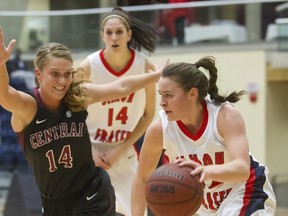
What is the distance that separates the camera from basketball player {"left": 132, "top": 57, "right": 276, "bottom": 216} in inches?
171

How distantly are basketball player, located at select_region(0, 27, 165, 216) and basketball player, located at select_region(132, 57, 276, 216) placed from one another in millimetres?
347

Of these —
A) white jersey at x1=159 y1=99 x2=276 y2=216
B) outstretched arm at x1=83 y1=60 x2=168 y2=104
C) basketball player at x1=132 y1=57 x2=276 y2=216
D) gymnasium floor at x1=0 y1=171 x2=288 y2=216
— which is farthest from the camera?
gymnasium floor at x1=0 y1=171 x2=288 y2=216

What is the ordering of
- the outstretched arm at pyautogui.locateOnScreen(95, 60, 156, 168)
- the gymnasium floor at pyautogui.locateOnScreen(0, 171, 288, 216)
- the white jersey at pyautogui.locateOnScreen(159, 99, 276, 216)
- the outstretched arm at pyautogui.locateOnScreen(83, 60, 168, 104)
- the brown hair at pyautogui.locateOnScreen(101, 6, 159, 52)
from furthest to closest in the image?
the gymnasium floor at pyautogui.locateOnScreen(0, 171, 288, 216) → the brown hair at pyautogui.locateOnScreen(101, 6, 159, 52) → the outstretched arm at pyautogui.locateOnScreen(95, 60, 156, 168) → the outstretched arm at pyautogui.locateOnScreen(83, 60, 168, 104) → the white jersey at pyautogui.locateOnScreen(159, 99, 276, 216)

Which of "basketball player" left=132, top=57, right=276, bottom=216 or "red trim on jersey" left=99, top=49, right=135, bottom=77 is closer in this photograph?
"basketball player" left=132, top=57, right=276, bottom=216

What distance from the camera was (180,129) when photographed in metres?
4.55

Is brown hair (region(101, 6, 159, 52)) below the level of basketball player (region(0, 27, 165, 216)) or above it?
above

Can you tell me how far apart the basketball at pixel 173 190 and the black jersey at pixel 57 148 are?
82 cm

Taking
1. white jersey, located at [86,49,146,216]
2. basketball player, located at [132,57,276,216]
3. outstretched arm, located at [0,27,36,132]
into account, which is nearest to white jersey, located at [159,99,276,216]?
basketball player, located at [132,57,276,216]

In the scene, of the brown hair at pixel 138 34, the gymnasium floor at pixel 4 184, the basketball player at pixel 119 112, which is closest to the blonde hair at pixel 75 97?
A: the basketball player at pixel 119 112

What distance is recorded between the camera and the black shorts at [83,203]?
4.77 meters

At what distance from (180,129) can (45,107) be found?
0.83 m

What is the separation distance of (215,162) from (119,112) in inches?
76.0

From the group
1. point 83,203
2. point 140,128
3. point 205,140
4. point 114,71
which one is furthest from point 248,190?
point 114,71

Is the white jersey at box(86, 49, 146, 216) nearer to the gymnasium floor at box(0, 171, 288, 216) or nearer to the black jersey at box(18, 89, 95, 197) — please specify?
the black jersey at box(18, 89, 95, 197)
